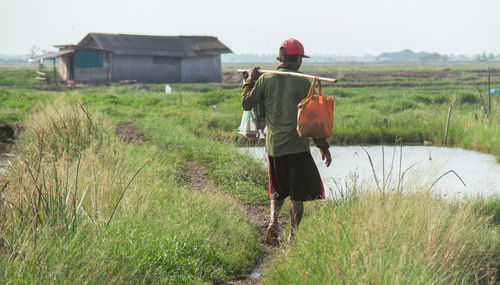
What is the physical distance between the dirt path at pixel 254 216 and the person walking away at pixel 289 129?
1.51 ft

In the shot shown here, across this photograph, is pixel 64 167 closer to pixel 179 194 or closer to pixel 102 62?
pixel 179 194

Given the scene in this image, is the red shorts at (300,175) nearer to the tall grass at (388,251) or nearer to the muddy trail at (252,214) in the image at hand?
the tall grass at (388,251)

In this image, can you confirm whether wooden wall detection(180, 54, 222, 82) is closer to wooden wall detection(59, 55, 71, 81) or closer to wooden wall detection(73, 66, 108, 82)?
wooden wall detection(73, 66, 108, 82)

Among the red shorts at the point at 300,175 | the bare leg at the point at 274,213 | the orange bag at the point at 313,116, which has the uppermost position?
the orange bag at the point at 313,116

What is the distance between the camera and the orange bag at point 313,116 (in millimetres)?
4781

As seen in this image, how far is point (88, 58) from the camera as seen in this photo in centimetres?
3697

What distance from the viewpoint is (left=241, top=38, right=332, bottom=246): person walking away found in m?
5.15

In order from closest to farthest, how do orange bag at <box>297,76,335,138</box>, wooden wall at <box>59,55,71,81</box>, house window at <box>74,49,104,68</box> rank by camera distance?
orange bag at <box>297,76,335,138</box>, house window at <box>74,49,104,68</box>, wooden wall at <box>59,55,71,81</box>

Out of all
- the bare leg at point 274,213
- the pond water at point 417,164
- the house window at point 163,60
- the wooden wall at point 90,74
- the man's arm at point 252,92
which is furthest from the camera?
the house window at point 163,60

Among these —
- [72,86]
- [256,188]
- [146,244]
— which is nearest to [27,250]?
[146,244]

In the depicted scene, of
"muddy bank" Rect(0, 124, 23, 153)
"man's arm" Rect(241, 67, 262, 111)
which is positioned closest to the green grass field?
"man's arm" Rect(241, 67, 262, 111)

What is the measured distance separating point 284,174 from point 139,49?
35026mm

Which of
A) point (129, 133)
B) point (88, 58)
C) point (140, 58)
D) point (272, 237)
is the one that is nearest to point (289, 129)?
point (272, 237)

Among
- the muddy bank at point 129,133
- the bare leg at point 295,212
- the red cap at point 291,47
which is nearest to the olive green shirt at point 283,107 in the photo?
the red cap at point 291,47
